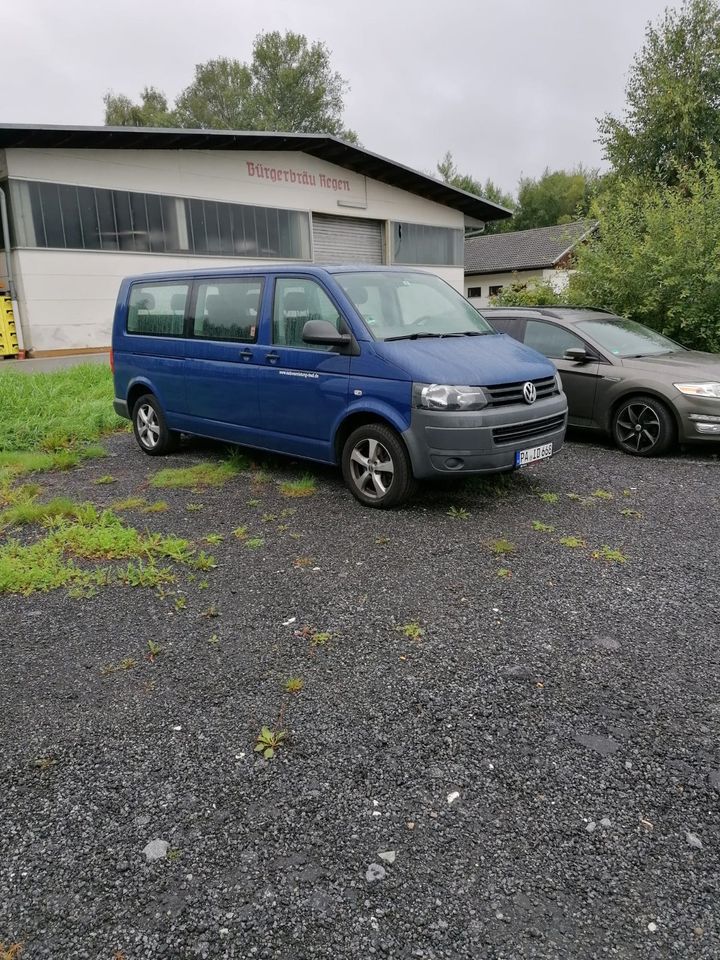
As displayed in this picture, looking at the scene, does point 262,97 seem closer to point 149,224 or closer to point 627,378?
point 149,224

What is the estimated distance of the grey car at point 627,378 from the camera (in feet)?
24.6

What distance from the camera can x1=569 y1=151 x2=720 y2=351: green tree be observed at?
1080 centimetres

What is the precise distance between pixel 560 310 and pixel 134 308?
528 cm

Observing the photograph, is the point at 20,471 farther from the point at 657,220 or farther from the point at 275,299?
the point at 657,220

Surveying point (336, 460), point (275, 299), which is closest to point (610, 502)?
point (336, 460)

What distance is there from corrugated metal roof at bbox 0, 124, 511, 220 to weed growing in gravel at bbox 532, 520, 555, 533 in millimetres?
15152

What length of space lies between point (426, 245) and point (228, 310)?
20898 mm

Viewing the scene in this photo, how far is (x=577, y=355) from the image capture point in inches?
325

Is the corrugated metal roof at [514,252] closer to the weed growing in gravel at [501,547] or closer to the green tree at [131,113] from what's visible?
the green tree at [131,113]

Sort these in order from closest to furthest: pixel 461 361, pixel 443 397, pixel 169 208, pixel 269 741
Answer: pixel 269 741
pixel 443 397
pixel 461 361
pixel 169 208

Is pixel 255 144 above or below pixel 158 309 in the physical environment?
above

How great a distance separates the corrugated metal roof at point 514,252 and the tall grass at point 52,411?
40206 mm

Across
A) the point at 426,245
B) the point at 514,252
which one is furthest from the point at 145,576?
the point at 514,252

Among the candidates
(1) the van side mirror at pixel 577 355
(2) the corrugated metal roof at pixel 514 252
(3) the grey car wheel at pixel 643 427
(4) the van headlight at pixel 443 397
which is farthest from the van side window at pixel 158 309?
(2) the corrugated metal roof at pixel 514 252
